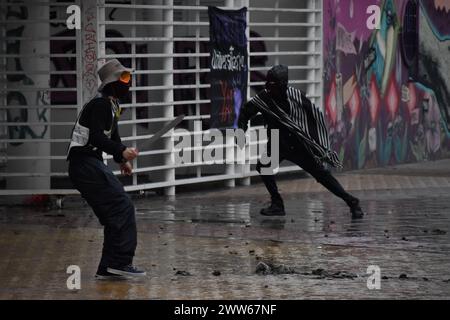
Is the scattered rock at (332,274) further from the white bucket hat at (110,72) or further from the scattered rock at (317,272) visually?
the white bucket hat at (110,72)

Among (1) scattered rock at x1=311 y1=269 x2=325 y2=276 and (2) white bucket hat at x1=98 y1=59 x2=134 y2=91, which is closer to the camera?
(2) white bucket hat at x1=98 y1=59 x2=134 y2=91

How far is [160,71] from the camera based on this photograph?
17.2 m

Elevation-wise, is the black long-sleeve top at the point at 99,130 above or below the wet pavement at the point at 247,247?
above

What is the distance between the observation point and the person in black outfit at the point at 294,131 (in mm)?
15031

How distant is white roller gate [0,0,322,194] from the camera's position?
16.1 m

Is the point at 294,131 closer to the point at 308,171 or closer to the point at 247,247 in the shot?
the point at 308,171

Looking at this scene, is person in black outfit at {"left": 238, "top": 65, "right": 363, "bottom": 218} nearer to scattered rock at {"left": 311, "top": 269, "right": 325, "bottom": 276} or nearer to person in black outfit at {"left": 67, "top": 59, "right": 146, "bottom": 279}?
scattered rock at {"left": 311, "top": 269, "right": 325, "bottom": 276}

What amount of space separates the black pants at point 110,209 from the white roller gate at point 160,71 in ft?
16.5

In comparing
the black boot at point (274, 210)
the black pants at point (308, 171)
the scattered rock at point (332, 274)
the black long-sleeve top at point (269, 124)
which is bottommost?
the black boot at point (274, 210)

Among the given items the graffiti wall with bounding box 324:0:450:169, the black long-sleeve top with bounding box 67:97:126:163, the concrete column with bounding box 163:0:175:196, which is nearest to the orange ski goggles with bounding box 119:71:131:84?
the black long-sleeve top with bounding box 67:97:126:163

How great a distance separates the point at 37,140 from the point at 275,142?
10.0 ft

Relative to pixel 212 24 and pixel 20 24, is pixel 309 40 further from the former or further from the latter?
pixel 20 24

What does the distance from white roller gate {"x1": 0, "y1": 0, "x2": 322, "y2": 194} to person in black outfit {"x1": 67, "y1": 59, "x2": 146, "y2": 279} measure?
4.99 meters

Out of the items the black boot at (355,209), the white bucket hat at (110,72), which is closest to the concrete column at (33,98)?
the black boot at (355,209)
